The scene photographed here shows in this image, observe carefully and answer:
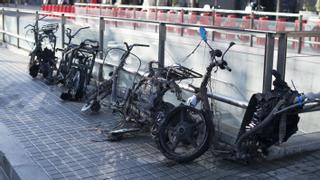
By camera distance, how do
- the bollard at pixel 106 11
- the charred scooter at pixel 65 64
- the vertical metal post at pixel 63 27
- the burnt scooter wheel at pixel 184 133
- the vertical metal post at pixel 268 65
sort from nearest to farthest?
the burnt scooter wheel at pixel 184 133 → the vertical metal post at pixel 268 65 → the charred scooter at pixel 65 64 → the vertical metal post at pixel 63 27 → the bollard at pixel 106 11

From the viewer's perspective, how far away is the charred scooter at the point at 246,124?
15.1 ft


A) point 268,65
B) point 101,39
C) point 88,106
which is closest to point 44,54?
point 101,39

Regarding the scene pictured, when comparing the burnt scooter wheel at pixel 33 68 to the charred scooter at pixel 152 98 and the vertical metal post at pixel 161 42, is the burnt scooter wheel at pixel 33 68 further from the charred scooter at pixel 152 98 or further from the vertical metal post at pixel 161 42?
the charred scooter at pixel 152 98

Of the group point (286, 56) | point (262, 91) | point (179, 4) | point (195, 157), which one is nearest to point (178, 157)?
point (195, 157)

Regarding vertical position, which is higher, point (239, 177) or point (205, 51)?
point (205, 51)

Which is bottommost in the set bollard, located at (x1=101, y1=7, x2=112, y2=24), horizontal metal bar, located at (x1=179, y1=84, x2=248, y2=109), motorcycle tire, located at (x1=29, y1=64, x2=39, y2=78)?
motorcycle tire, located at (x1=29, y1=64, x2=39, y2=78)

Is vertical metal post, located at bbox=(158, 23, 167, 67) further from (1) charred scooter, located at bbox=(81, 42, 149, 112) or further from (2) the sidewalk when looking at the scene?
(2) the sidewalk

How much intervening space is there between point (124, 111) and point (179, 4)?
18.9 m

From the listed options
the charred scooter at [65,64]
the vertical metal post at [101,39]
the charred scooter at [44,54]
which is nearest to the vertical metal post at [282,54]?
the charred scooter at [65,64]

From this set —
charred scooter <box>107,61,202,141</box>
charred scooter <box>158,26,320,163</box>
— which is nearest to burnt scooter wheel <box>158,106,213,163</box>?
charred scooter <box>158,26,320,163</box>

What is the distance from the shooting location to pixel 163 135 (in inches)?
200

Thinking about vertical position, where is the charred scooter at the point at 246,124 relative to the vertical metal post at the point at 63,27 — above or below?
below

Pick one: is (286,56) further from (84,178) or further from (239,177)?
(84,178)

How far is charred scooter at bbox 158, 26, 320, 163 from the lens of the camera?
460 cm
